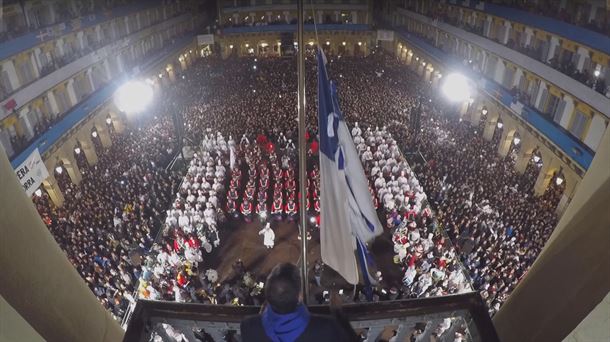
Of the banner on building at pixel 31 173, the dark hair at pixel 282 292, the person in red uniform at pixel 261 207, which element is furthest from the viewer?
the person in red uniform at pixel 261 207

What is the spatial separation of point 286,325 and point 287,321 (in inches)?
1.1

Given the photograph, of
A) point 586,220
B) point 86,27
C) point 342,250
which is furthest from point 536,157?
point 86,27

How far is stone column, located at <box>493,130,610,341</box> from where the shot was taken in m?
2.69

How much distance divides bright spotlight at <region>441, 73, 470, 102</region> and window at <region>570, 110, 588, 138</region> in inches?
Result: 431

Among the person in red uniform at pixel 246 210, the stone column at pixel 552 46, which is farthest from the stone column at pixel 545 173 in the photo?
the person in red uniform at pixel 246 210

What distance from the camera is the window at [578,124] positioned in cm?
1827

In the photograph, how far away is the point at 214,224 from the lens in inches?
663

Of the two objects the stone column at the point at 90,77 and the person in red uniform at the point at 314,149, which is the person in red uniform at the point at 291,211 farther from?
the stone column at the point at 90,77

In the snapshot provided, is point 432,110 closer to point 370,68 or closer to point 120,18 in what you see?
point 370,68

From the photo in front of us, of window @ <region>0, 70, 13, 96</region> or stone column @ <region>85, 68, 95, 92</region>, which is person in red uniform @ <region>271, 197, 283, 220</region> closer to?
window @ <region>0, 70, 13, 96</region>

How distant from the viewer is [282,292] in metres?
2.90

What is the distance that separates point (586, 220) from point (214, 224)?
50.1 feet

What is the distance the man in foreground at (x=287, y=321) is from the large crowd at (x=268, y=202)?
9695 mm

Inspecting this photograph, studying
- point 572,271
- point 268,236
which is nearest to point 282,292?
point 572,271
